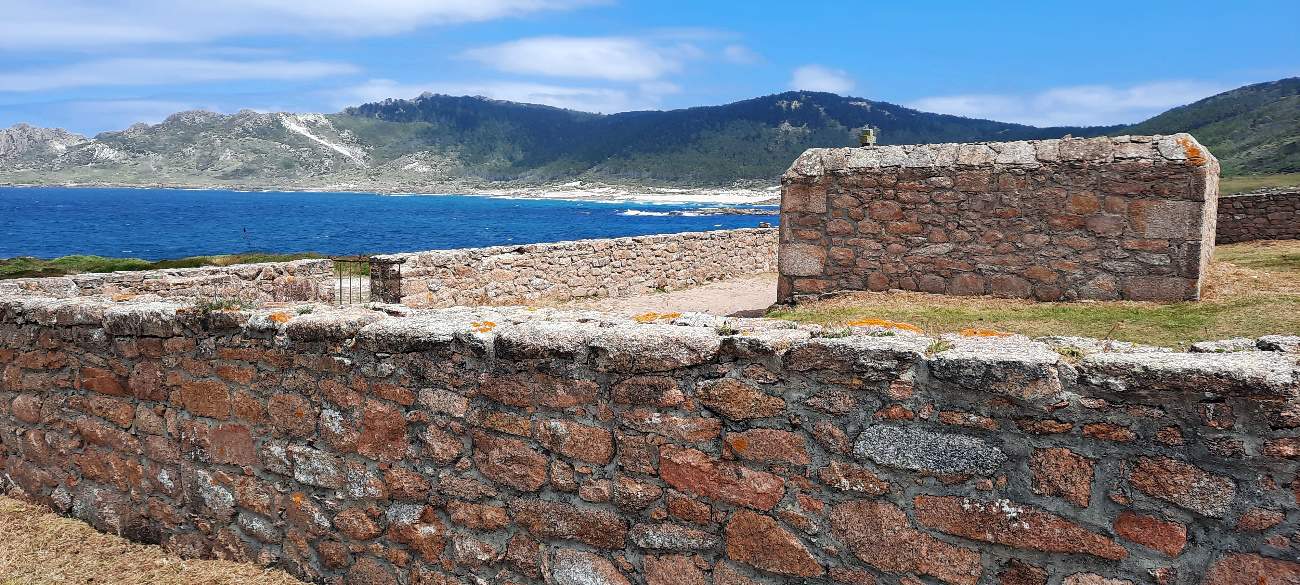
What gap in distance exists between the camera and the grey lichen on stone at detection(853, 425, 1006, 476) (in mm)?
2809

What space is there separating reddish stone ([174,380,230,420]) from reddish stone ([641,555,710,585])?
2.40 m

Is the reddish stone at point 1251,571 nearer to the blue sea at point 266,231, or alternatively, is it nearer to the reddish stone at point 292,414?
the reddish stone at point 292,414

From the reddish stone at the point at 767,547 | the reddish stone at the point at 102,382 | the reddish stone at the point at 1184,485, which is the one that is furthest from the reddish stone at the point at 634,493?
the reddish stone at the point at 102,382

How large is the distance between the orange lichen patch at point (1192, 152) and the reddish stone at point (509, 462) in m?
9.07

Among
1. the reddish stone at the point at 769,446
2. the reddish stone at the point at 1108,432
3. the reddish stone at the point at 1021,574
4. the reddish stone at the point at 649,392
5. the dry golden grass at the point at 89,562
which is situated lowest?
the dry golden grass at the point at 89,562

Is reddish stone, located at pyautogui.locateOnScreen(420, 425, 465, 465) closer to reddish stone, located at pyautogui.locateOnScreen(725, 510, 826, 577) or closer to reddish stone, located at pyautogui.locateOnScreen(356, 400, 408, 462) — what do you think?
reddish stone, located at pyautogui.locateOnScreen(356, 400, 408, 462)

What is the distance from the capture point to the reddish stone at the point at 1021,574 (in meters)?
2.79

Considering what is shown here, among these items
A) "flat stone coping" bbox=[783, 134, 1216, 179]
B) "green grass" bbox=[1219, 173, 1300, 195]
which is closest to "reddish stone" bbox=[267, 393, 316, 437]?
"flat stone coping" bbox=[783, 134, 1216, 179]

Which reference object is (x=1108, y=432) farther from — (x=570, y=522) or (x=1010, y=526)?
(x=570, y=522)

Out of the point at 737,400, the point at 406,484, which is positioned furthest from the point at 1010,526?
the point at 406,484

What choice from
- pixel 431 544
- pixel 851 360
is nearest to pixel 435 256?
pixel 431 544

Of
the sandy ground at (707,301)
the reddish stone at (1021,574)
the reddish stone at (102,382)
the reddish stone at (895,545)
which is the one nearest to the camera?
the reddish stone at (1021,574)

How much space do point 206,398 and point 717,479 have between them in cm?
280

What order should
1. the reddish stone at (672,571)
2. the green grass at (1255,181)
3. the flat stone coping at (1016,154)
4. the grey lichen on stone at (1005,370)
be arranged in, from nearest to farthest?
1. the grey lichen on stone at (1005,370)
2. the reddish stone at (672,571)
3. the flat stone coping at (1016,154)
4. the green grass at (1255,181)
